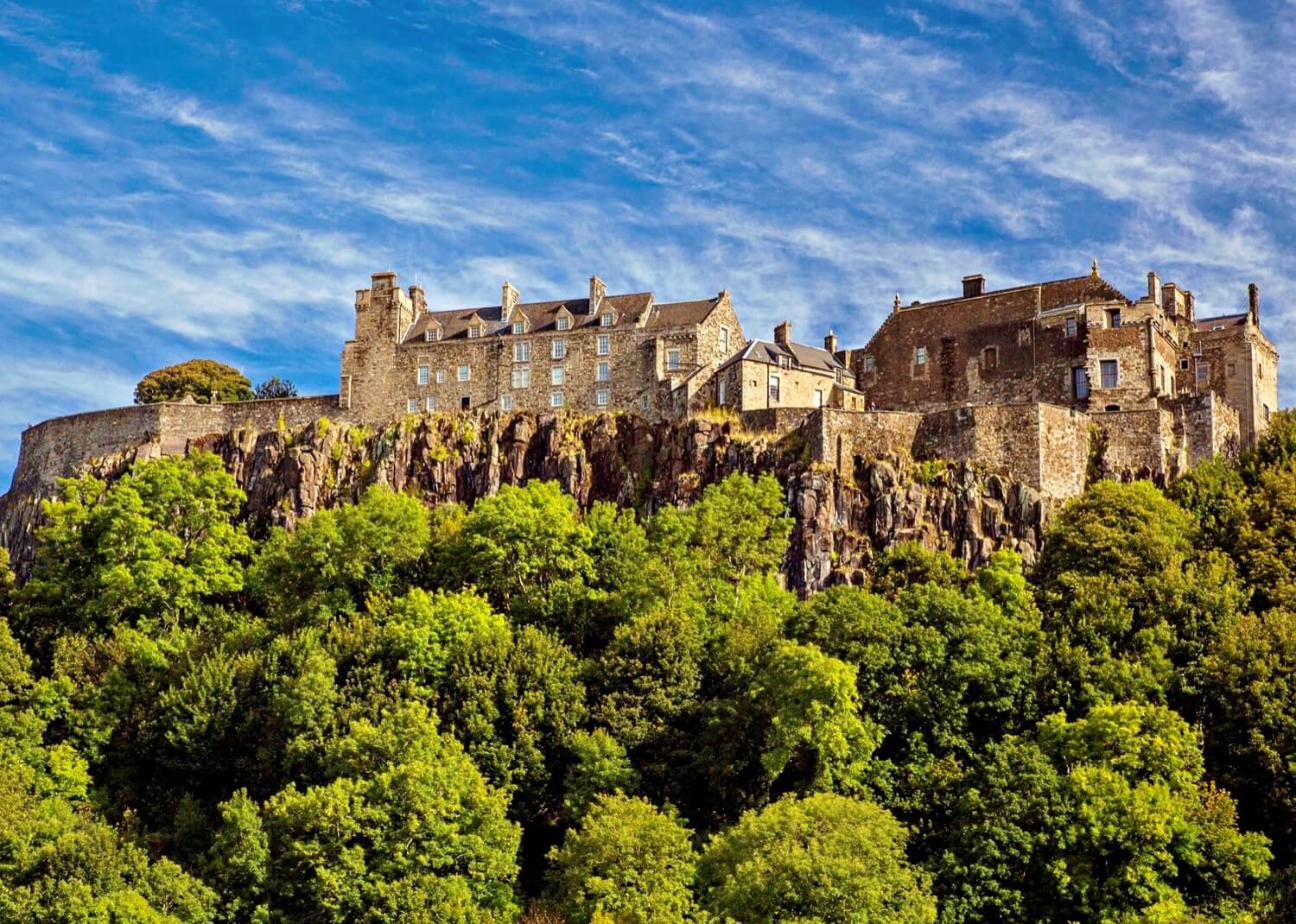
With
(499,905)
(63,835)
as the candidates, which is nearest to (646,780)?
(499,905)

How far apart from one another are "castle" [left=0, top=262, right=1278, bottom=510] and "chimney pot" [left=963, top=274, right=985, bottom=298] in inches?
3.7

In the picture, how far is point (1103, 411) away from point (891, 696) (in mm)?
21365

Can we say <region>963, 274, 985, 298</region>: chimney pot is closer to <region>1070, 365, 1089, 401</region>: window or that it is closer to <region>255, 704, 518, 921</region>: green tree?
<region>1070, 365, 1089, 401</region>: window

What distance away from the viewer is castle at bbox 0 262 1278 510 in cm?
6650

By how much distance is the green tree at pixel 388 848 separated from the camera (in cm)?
4641

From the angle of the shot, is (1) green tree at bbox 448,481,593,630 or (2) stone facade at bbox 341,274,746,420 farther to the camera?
(2) stone facade at bbox 341,274,746,420

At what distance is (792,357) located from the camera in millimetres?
76062

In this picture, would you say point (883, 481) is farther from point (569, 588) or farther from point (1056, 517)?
point (569, 588)

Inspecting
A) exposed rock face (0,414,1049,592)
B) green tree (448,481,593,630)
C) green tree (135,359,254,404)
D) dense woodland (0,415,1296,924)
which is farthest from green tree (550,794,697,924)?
green tree (135,359,254,404)

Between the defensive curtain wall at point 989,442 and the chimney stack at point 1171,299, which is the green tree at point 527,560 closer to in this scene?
the defensive curtain wall at point 989,442

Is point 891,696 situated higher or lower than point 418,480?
lower

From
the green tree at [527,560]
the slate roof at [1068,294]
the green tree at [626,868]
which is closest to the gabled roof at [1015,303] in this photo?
the slate roof at [1068,294]

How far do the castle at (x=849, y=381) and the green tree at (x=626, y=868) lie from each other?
2240 centimetres

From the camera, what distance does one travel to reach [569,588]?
59.3 meters
